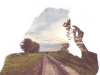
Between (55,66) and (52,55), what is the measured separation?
315 mm

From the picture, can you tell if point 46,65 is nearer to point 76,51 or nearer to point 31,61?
point 31,61

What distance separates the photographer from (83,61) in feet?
8.41

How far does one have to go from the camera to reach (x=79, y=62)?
252cm

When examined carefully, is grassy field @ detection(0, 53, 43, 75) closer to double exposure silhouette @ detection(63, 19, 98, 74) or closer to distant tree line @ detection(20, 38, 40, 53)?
distant tree line @ detection(20, 38, 40, 53)

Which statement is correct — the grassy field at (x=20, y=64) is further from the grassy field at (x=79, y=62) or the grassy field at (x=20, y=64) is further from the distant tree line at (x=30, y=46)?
the grassy field at (x=79, y=62)

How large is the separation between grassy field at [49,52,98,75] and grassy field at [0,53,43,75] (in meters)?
0.52

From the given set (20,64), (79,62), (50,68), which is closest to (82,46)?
(79,62)

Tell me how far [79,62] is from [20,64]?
166cm

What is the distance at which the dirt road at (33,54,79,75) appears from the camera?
2361mm

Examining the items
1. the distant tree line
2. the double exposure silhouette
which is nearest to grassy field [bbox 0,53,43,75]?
the distant tree line

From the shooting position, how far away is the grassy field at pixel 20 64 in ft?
7.91

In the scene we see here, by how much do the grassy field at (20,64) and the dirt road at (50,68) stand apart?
17cm

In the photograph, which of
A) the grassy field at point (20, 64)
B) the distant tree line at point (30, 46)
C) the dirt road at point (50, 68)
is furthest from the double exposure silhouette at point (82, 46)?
the grassy field at point (20, 64)

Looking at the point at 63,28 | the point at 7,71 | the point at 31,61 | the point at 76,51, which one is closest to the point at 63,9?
the point at 63,28
